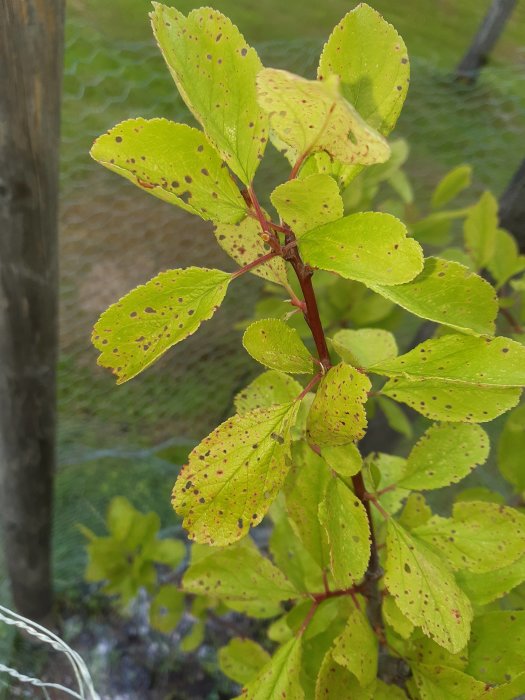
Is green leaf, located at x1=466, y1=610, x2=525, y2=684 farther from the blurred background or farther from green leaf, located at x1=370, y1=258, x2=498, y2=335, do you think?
the blurred background

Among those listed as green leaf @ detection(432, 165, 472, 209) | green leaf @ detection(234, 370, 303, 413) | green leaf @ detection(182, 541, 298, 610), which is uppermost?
green leaf @ detection(432, 165, 472, 209)

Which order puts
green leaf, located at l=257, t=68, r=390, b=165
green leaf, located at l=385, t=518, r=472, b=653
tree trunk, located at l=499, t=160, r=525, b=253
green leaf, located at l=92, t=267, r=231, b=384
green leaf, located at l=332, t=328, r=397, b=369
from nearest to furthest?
green leaf, located at l=257, t=68, r=390, b=165 < green leaf, located at l=92, t=267, r=231, b=384 < green leaf, located at l=385, t=518, r=472, b=653 < green leaf, located at l=332, t=328, r=397, b=369 < tree trunk, located at l=499, t=160, r=525, b=253

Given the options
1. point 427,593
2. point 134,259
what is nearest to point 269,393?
point 427,593

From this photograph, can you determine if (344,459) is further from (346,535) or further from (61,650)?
(61,650)

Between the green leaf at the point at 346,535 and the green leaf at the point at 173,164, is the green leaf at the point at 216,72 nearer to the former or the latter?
the green leaf at the point at 173,164

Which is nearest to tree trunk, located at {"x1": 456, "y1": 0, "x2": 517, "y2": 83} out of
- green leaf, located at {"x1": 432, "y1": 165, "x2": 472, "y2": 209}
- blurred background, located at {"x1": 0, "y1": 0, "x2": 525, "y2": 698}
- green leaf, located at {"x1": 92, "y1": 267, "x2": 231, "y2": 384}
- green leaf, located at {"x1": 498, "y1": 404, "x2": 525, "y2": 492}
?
blurred background, located at {"x1": 0, "y1": 0, "x2": 525, "y2": 698}

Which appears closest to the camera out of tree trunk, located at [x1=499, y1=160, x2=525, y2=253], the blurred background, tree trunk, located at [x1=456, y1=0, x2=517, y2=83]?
tree trunk, located at [x1=499, y1=160, x2=525, y2=253]

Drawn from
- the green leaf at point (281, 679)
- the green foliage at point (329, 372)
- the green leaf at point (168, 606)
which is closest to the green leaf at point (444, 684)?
the green foliage at point (329, 372)

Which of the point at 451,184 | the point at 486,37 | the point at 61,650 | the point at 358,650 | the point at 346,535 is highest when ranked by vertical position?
the point at 486,37
